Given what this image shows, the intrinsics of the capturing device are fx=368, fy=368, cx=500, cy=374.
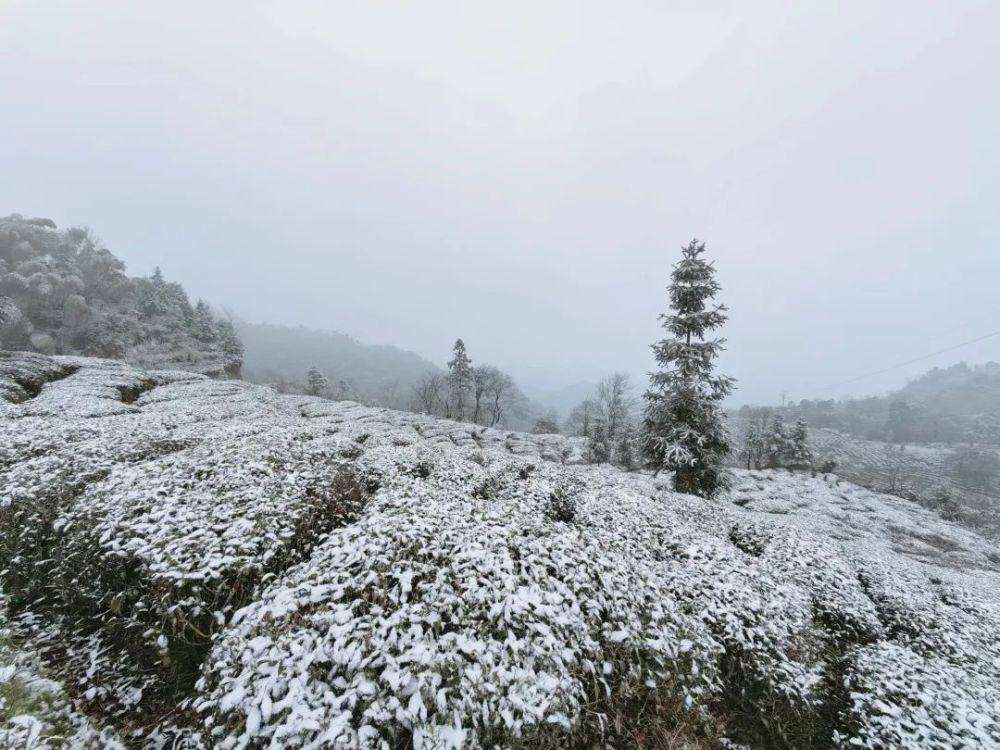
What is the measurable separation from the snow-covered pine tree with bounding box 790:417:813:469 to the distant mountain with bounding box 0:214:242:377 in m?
101

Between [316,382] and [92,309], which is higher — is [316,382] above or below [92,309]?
below

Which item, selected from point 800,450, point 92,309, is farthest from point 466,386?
point 92,309

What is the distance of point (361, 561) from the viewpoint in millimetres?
6227

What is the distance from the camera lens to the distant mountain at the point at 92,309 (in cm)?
6138

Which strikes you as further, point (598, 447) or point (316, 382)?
point (316, 382)

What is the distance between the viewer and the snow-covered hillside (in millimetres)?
4473

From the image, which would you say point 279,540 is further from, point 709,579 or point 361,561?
point 709,579

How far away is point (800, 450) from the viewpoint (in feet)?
194

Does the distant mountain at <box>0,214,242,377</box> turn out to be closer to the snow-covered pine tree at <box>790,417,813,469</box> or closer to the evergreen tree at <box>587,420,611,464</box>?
the evergreen tree at <box>587,420,611,464</box>

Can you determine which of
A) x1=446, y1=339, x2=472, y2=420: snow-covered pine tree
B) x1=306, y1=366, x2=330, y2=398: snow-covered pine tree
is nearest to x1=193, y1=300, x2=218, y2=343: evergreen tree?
x1=306, y1=366, x2=330, y2=398: snow-covered pine tree

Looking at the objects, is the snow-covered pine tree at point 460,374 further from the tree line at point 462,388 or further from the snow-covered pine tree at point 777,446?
the snow-covered pine tree at point 777,446

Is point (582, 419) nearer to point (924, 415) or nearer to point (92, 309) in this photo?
point (92, 309)

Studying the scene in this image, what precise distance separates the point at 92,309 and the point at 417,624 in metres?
96.9

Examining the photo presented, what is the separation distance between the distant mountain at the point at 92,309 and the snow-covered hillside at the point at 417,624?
71.5 meters
